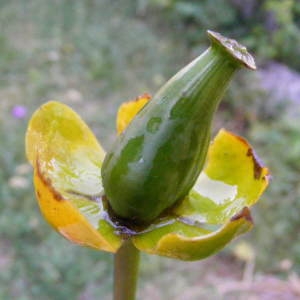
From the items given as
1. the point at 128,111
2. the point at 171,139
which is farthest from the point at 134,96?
the point at 171,139

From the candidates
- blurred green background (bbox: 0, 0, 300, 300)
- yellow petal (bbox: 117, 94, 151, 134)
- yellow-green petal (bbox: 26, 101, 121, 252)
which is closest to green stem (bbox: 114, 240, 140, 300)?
yellow-green petal (bbox: 26, 101, 121, 252)

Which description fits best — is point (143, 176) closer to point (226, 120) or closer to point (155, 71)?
point (226, 120)

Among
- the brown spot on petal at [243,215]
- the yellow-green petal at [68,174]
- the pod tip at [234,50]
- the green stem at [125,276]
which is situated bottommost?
the green stem at [125,276]

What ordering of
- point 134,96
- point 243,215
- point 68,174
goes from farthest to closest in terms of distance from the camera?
point 134,96 < point 68,174 < point 243,215

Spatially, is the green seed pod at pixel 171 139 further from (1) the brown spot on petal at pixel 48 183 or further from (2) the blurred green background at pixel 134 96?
(2) the blurred green background at pixel 134 96

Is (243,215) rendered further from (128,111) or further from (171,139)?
(128,111)

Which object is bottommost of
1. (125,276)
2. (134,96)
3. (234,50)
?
(134,96)

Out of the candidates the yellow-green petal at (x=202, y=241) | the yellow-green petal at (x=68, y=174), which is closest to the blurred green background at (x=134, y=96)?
the yellow-green petal at (x=68, y=174)
